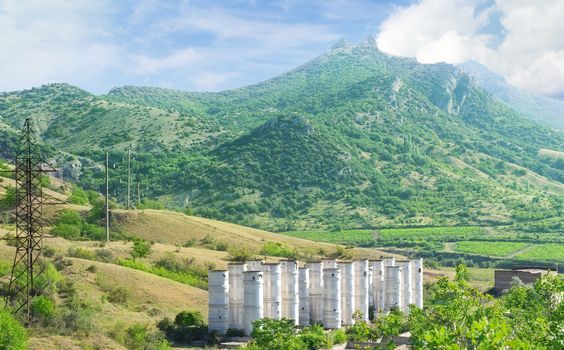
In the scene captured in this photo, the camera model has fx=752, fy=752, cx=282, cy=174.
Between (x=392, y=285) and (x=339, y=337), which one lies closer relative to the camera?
(x=339, y=337)

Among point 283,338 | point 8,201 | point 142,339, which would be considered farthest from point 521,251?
point 283,338

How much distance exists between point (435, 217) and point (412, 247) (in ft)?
124

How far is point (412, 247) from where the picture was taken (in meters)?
139

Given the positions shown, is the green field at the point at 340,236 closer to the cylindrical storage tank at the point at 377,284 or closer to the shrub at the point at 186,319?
the cylindrical storage tank at the point at 377,284

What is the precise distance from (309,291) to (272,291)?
6745 mm

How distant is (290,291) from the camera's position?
61594mm

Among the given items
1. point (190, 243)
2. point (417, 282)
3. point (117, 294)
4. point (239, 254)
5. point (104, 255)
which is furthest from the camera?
point (190, 243)

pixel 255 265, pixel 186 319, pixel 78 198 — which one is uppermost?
pixel 78 198

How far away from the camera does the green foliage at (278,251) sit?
91.2m

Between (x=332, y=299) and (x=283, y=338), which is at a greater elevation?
(x=283, y=338)

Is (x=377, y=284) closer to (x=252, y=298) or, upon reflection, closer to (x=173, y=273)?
(x=173, y=273)

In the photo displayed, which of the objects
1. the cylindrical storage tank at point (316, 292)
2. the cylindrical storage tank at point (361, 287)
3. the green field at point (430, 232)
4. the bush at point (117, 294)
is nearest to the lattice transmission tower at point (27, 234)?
the bush at point (117, 294)

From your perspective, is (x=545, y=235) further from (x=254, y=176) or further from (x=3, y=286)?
(x=3, y=286)

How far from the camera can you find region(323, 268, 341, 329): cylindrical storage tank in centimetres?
6366
